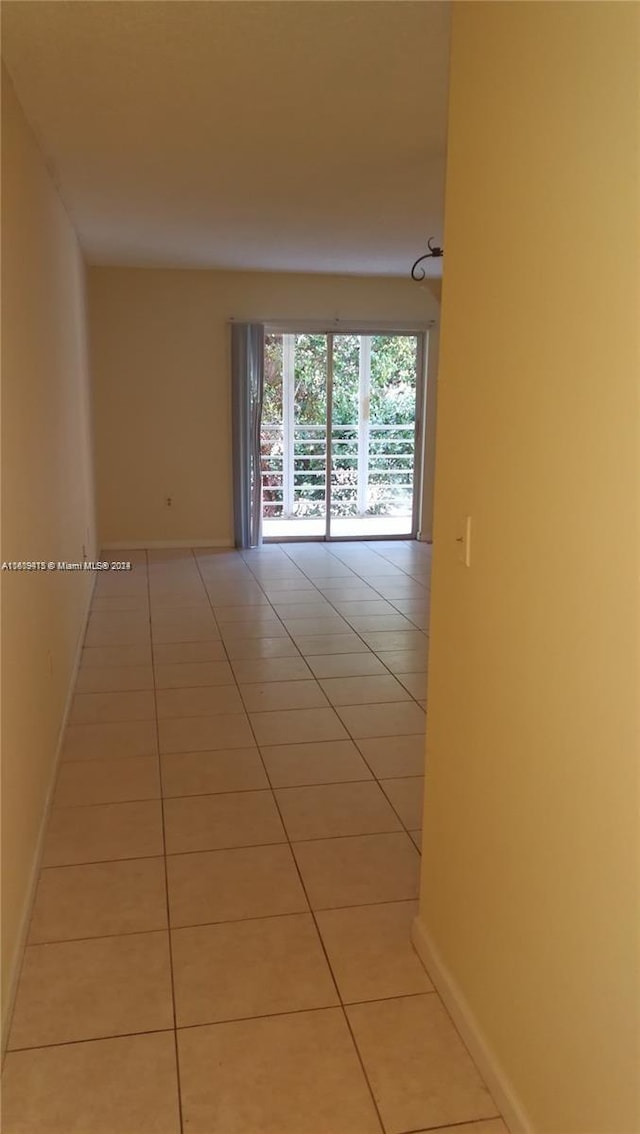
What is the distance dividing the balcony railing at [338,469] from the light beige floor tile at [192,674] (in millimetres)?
3903

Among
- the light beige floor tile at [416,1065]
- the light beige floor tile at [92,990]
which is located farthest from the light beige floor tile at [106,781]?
the light beige floor tile at [416,1065]

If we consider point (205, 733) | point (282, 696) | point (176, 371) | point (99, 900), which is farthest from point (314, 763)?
point (176, 371)

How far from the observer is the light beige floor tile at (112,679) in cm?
410

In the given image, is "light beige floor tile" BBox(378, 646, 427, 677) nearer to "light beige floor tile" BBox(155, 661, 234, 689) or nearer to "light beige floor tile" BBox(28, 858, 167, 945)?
"light beige floor tile" BBox(155, 661, 234, 689)

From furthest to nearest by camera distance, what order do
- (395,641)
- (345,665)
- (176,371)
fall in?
(176,371) → (395,641) → (345,665)

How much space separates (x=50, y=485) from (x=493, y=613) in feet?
A: 7.29

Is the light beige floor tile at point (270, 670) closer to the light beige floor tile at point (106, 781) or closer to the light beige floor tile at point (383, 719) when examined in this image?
the light beige floor tile at point (383, 719)

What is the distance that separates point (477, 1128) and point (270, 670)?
2.82 metres

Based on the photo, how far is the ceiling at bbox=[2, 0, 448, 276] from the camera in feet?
7.55

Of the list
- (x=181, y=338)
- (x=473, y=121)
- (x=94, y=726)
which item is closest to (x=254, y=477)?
(x=181, y=338)

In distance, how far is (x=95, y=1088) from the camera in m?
1.76

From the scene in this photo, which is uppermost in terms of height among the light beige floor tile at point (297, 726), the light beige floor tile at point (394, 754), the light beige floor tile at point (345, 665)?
the light beige floor tile at point (345, 665)

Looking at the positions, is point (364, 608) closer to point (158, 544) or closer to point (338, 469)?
point (158, 544)

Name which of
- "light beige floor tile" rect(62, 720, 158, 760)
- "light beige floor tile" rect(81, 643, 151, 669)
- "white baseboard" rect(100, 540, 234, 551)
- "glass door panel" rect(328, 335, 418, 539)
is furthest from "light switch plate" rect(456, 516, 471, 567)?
"glass door panel" rect(328, 335, 418, 539)
